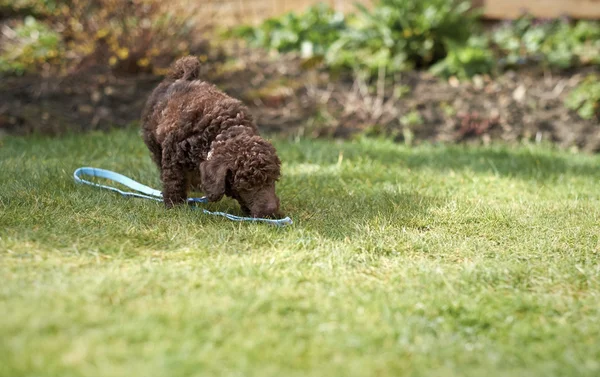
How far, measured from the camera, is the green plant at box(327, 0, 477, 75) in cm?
846

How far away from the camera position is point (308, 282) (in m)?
3.05

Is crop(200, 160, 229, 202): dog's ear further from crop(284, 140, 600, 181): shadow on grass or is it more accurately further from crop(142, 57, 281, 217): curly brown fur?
crop(284, 140, 600, 181): shadow on grass

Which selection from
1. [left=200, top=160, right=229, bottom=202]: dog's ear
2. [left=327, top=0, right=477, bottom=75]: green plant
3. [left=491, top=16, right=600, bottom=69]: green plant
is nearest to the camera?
[left=200, top=160, right=229, bottom=202]: dog's ear

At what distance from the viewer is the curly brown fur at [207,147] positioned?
3691mm

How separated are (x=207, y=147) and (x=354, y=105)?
4087 mm

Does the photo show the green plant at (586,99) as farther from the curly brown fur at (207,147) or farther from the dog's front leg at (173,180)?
the dog's front leg at (173,180)

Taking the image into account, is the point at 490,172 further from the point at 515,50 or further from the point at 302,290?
the point at 515,50

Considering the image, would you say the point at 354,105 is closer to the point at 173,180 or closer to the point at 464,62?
the point at 464,62

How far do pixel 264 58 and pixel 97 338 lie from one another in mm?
7255

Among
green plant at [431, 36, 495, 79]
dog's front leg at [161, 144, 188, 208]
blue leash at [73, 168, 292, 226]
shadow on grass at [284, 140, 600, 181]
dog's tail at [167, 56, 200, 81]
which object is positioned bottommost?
shadow on grass at [284, 140, 600, 181]

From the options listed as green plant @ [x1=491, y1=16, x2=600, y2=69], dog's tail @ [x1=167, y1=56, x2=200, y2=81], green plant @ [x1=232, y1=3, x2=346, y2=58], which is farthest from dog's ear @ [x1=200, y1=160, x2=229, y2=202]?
green plant @ [x1=491, y1=16, x2=600, y2=69]

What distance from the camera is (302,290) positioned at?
2941mm

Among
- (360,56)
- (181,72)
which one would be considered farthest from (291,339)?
(360,56)

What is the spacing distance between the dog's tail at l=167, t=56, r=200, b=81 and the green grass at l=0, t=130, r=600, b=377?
3.09ft
